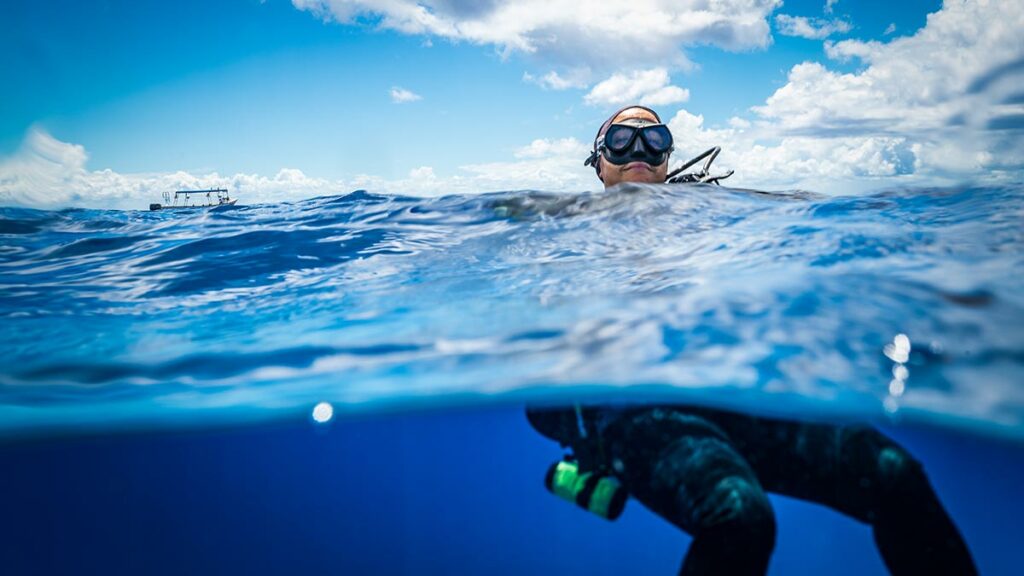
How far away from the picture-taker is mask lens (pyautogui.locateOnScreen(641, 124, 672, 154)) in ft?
27.5

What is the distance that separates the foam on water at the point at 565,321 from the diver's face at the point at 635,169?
4.37ft

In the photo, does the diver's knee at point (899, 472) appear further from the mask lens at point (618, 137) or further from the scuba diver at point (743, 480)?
the mask lens at point (618, 137)

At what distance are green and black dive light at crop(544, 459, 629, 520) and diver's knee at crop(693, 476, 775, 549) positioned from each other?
757 millimetres

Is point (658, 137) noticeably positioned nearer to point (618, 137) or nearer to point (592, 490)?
point (618, 137)

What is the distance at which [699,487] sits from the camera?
286cm

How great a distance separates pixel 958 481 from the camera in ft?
53.3

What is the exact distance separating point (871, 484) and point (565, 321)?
2.74m

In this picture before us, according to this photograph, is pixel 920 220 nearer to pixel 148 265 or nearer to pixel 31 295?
pixel 148 265

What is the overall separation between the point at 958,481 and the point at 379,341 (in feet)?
71.2

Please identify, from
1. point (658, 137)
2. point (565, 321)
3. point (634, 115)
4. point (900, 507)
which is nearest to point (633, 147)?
point (658, 137)

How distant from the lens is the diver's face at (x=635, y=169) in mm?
8797

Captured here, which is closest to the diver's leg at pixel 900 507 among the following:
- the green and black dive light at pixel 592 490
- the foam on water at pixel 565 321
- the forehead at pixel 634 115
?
the foam on water at pixel 565 321

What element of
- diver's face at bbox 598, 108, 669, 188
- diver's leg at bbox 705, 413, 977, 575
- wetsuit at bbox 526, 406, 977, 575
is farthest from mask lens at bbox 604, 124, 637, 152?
diver's leg at bbox 705, 413, 977, 575

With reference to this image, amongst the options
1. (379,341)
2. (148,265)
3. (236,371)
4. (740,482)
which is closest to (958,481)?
(740,482)
